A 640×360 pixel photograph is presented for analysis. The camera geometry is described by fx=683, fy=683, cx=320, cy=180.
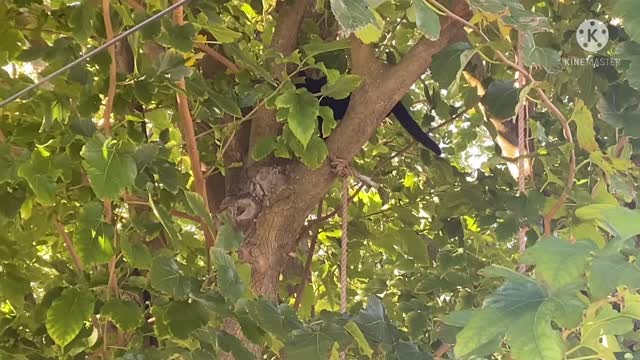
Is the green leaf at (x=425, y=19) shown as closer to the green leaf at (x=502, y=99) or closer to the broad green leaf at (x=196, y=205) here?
the broad green leaf at (x=196, y=205)

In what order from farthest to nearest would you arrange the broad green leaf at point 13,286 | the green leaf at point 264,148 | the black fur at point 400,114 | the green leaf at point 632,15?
1. the black fur at point 400,114
2. the green leaf at point 264,148
3. the broad green leaf at point 13,286
4. the green leaf at point 632,15

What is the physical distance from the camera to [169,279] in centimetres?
79

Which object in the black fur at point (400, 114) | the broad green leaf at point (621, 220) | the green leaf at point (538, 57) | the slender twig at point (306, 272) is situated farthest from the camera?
the slender twig at point (306, 272)

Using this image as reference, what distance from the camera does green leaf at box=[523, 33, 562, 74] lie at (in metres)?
0.70

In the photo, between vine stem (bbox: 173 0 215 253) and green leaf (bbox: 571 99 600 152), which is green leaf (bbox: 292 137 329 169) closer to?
vine stem (bbox: 173 0 215 253)

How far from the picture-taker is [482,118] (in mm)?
1586

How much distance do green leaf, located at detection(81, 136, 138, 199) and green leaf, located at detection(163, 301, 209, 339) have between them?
158 mm

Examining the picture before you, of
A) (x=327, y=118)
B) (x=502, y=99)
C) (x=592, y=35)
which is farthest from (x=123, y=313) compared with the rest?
(x=592, y=35)

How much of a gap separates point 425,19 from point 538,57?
0.78 feet

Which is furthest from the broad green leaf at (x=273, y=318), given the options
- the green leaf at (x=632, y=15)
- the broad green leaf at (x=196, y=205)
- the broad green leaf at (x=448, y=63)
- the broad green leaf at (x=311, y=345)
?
the green leaf at (x=632, y=15)

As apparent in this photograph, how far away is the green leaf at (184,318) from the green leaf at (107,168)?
0.16 m

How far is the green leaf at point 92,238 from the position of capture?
788 millimetres

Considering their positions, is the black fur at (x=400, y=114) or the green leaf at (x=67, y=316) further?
the black fur at (x=400, y=114)

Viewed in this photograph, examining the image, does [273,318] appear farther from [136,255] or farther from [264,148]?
[264,148]
